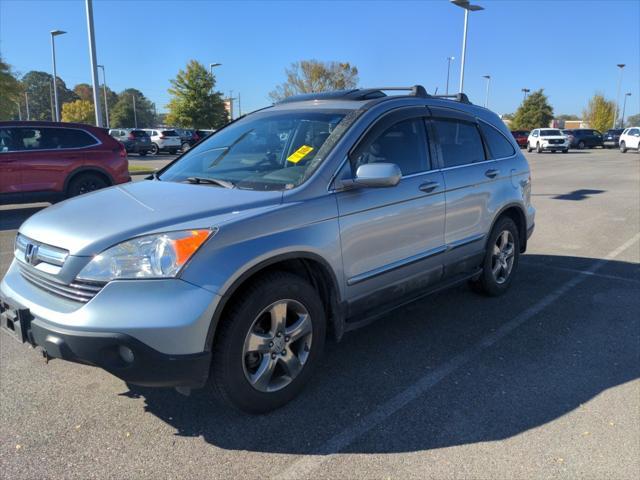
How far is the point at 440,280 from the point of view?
4355 millimetres

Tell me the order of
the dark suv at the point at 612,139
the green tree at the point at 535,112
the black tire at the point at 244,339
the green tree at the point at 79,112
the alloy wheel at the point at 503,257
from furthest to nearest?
the green tree at the point at 79,112
the green tree at the point at 535,112
the dark suv at the point at 612,139
the alloy wheel at the point at 503,257
the black tire at the point at 244,339

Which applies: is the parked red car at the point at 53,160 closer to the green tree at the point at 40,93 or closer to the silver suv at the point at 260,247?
the silver suv at the point at 260,247

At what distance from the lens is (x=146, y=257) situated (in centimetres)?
267

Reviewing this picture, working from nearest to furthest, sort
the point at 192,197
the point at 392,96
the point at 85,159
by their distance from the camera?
the point at 192,197 → the point at 392,96 → the point at 85,159

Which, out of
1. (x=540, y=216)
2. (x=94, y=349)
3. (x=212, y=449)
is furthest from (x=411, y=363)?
(x=540, y=216)

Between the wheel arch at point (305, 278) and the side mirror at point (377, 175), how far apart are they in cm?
57

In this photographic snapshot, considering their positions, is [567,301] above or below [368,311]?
below

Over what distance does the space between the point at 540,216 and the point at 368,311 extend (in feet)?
25.6

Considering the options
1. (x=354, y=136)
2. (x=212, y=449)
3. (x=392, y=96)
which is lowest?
(x=212, y=449)

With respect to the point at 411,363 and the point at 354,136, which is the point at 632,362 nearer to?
the point at 411,363

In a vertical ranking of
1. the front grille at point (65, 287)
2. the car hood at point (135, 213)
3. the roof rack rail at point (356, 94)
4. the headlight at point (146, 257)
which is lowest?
the front grille at point (65, 287)

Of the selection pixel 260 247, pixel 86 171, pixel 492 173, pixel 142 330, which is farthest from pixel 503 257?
pixel 86 171

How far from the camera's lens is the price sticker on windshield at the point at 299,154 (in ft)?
11.7

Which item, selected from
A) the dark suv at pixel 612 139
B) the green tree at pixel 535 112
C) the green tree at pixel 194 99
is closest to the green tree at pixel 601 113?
the green tree at pixel 535 112
